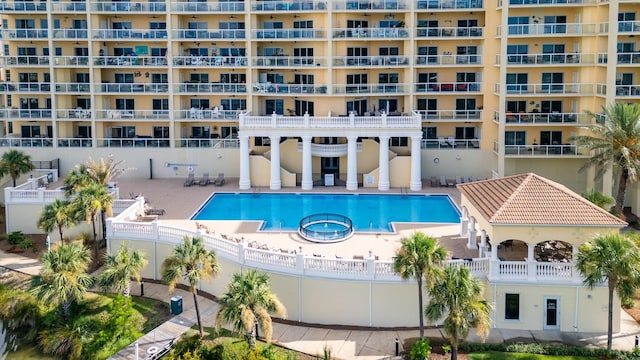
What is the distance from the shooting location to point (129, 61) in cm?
5391

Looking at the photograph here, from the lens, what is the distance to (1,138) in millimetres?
54344

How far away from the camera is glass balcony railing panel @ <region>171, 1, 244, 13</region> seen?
53.0 metres

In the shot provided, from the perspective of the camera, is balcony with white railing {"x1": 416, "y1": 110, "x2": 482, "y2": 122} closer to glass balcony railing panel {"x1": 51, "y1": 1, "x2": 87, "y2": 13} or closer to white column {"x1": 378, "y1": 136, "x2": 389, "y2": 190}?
white column {"x1": 378, "y1": 136, "x2": 389, "y2": 190}

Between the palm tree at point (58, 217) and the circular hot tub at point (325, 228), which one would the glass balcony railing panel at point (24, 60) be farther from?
the circular hot tub at point (325, 228)

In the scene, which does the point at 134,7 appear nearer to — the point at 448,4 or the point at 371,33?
the point at 371,33

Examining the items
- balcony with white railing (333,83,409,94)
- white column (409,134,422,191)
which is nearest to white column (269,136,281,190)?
balcony with white railing (333,83,409,94)

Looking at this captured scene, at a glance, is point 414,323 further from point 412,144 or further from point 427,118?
point 427,118

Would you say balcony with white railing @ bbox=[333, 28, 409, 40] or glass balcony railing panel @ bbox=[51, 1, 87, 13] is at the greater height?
glass balcony railing panel @ bbox=[51, 1, 87, 13]

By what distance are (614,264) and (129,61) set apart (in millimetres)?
40307

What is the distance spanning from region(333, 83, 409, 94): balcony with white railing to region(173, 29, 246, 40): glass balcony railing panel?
337 inches

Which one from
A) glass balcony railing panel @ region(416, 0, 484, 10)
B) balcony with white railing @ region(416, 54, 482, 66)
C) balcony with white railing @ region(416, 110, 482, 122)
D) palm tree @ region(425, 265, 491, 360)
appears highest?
glass balcony railing panel @ region(416, 0, 484, 10)

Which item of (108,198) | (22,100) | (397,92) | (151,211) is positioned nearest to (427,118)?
(397,92)

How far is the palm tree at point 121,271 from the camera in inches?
1192

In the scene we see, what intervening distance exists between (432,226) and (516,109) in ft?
50.3
